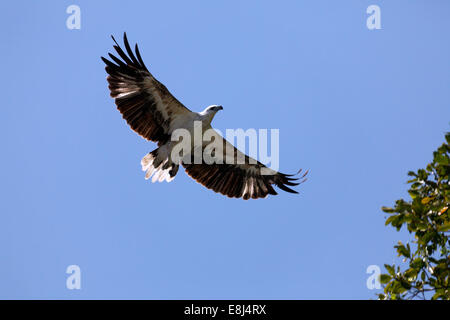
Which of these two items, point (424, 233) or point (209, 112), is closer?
point (424, 233)

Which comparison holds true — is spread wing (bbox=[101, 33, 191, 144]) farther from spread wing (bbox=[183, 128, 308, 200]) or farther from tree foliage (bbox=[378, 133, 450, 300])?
tree foliage (bbox=[378, 133, 450, 300])

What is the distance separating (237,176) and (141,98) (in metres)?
3.04

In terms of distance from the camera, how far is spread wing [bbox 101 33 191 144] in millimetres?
11195

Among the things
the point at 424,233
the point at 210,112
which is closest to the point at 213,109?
the point at 210,112

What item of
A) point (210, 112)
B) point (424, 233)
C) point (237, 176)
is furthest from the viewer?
point (237, 176)

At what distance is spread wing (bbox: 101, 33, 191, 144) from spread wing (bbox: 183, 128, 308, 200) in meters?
1.33

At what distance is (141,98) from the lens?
11.4 m

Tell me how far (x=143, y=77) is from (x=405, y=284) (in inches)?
273

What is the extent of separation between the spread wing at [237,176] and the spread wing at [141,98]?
4.37 feet

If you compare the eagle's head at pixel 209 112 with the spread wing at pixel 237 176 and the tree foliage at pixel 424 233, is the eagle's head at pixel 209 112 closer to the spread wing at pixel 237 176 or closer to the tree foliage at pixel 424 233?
the spread wing at pixel 237 176

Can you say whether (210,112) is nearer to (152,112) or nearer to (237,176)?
(152,112)
